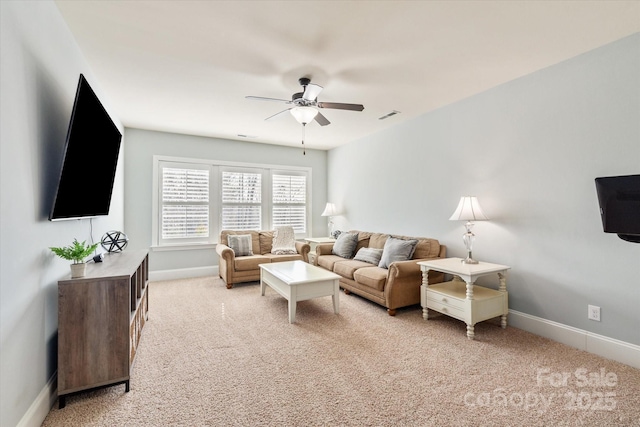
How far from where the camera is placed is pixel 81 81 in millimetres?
1908

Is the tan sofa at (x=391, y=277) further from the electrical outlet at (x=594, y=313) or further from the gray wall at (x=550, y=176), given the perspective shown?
the electrical outlet at (x=594, y=313)

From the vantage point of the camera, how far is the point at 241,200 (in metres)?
5.85

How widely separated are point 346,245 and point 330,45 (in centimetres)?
314

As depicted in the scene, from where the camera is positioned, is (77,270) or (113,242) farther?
(113,242)

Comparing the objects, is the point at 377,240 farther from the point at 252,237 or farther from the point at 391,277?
the point at 252,237

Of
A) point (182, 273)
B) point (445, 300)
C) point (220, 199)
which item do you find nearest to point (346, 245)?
point (445, 300)

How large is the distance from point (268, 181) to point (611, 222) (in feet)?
17.2

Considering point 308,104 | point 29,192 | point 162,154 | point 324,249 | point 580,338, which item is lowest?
point 580,338

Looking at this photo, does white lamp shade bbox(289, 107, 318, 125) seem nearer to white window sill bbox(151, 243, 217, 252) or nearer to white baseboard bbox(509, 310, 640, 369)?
white baseboard bbox(509, 310, 640, 369)

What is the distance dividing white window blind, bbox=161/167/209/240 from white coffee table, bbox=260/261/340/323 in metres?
2.26

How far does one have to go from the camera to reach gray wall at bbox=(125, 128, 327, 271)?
16.4 ft

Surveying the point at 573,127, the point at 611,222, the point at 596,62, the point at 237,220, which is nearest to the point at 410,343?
the point at 611,222

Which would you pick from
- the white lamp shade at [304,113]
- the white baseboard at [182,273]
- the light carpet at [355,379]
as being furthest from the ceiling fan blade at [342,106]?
the white baseboard at [182,273]

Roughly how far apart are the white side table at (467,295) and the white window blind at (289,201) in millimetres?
3436
